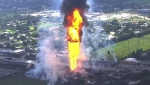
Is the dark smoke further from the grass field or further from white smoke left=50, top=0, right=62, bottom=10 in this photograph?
white smoke left=50, top=0, right=62, bottom=10

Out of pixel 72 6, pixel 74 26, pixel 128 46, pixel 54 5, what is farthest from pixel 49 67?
pixel 54 5

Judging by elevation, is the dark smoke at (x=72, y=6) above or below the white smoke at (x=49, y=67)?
above

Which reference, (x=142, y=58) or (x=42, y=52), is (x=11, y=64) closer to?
(x=42, y=52)

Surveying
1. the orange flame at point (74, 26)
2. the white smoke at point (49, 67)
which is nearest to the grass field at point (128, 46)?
the white smoke at point (49, 67)

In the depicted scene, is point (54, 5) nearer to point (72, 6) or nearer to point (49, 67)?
point (49, 67)

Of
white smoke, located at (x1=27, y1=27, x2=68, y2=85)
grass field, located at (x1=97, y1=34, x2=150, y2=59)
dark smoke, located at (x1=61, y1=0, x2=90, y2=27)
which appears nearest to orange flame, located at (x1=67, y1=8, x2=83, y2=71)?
dark smoke, located at (x1=61, y1=0, x2=90, y2=27)

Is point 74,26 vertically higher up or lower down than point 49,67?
higher up

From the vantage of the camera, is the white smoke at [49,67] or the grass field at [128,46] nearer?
the white smoke at [49,67]

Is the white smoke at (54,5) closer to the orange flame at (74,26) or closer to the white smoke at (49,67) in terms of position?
the white smoke at (49,67)

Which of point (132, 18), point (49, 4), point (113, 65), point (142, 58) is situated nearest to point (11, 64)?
point (113, 65)
